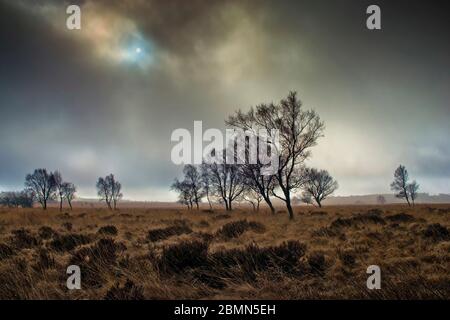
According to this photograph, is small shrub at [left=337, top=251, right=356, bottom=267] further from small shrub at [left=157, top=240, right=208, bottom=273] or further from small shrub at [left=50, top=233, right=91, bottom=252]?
small shrub at [left=50, top=233, right=91, bottom=252]

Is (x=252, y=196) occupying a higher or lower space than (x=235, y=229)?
lower

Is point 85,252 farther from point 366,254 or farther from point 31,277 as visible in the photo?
point 366,254

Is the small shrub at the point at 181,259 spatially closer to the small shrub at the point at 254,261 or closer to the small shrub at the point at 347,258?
the small shrub at the point at 254,261

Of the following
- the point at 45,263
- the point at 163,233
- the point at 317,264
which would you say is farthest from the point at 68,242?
the point at 317,264

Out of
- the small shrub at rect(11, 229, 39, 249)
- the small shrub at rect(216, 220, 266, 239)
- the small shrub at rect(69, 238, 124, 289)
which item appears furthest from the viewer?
the small shrub at rect(216, 220, 266, 239)

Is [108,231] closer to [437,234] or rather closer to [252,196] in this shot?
[437,234]

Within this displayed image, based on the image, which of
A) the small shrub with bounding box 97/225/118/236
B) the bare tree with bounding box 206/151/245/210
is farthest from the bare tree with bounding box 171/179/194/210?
the small shrub with bounding box 97/225/118/236

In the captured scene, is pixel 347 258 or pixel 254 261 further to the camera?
pixel 347 258

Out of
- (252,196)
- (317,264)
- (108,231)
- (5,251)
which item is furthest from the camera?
(252,196)

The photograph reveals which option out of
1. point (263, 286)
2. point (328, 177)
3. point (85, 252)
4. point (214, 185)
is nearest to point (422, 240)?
point (263, 286)

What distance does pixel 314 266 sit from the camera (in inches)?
235

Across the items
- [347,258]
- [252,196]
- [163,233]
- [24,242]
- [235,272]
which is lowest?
[252,196]
